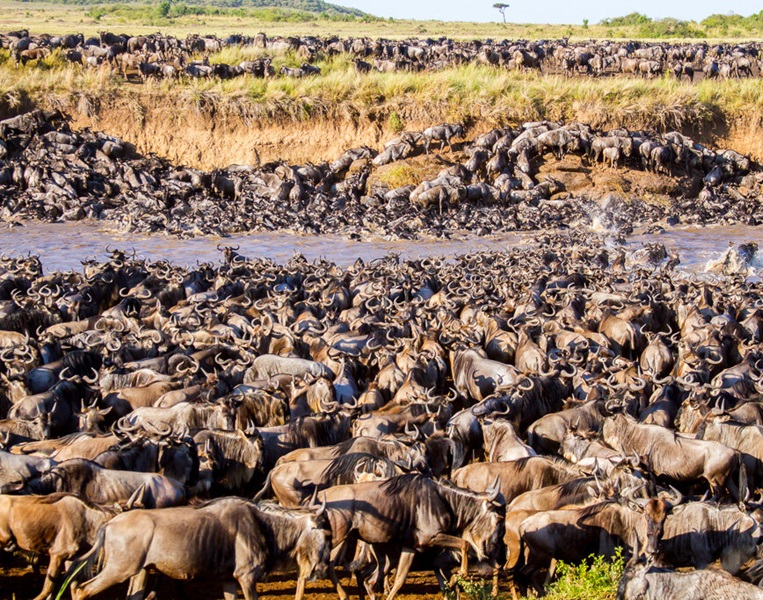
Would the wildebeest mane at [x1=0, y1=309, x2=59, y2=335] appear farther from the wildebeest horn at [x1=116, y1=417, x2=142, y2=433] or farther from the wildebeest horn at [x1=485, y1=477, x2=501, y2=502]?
the wildebeest horn at [x1=485, y1=477, x2=501, y2=502]

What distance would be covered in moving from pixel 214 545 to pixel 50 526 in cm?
112

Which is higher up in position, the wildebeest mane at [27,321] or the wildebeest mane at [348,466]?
the wildebeest mane at [348,466]

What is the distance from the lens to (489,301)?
12.9 metres

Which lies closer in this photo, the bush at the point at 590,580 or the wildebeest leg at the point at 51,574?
the bush at the point at 590,580

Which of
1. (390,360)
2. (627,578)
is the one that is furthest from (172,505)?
(390,360)

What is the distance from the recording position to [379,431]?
26.5 feet

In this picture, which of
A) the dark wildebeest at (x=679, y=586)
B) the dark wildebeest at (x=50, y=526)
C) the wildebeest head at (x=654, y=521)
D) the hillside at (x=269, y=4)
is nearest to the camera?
the dark wildebeest at (x=679, y=586)

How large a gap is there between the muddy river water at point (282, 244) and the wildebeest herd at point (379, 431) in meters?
4.55

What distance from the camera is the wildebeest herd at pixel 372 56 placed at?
96.7ft

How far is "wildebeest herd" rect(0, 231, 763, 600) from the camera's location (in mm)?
5844

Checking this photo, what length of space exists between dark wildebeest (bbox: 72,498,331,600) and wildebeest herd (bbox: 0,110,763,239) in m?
14.8

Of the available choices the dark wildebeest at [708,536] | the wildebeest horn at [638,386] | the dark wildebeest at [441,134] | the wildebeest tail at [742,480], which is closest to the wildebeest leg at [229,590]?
the dark wildebeest at [708,536]

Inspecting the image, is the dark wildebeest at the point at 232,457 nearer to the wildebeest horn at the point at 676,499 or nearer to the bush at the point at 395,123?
the wildebeest horn at the point at 676,499

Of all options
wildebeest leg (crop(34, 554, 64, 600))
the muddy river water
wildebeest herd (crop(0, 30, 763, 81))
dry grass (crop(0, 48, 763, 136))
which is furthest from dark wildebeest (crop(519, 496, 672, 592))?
wildebeest herd (crop(0, 30, 763, 81))
